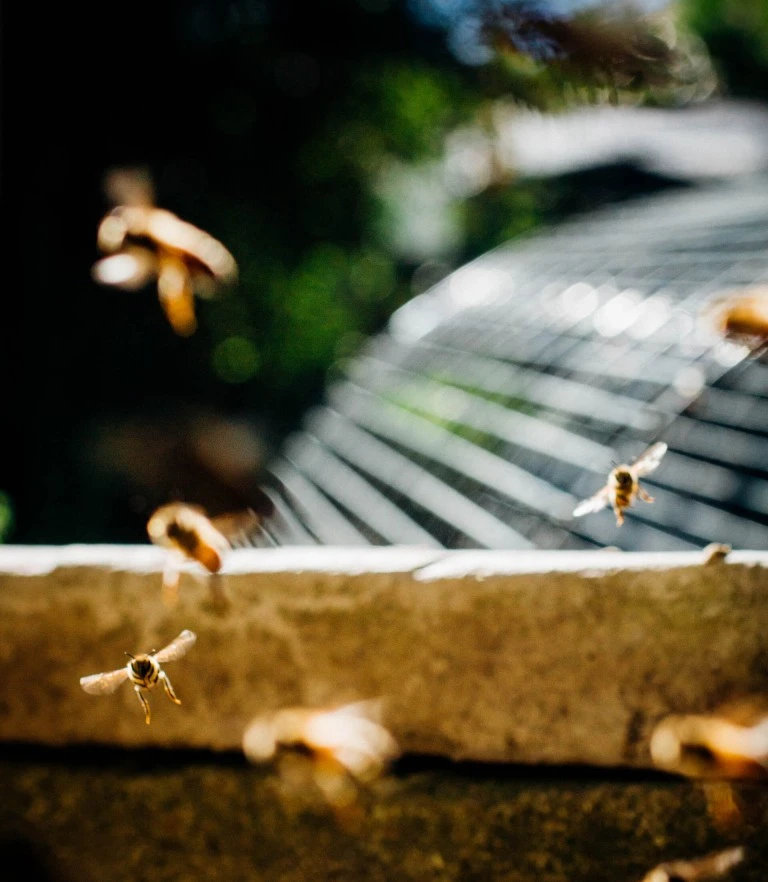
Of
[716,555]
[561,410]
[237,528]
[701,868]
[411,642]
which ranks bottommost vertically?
[701,868]

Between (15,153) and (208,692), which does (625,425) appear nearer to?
(208,692)

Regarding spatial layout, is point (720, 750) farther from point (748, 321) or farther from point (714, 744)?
point (748, 321)

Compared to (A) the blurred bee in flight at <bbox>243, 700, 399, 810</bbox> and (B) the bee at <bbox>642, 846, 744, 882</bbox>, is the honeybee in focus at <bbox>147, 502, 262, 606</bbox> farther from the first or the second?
(B) the bee at <bbox>642, 846, 744, 882</bbox>

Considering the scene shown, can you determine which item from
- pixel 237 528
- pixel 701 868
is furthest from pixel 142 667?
pixel 701 868

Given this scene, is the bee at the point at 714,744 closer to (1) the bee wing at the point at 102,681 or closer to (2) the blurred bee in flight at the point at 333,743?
(2) the blurred bee in flight at the point at 333,743

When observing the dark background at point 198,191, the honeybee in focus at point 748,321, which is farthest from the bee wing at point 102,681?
the dark background at point 198,191

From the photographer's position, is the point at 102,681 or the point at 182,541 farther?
the point at 182,541
